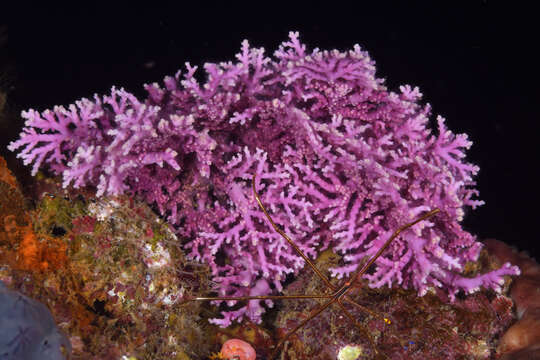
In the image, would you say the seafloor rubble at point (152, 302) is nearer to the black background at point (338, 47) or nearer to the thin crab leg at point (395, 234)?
the thin crab leg at point (395, 234)

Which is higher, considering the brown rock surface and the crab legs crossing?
the brown rock surface

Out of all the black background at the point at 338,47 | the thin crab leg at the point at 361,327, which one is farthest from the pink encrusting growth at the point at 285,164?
the black background at the point at 338,47

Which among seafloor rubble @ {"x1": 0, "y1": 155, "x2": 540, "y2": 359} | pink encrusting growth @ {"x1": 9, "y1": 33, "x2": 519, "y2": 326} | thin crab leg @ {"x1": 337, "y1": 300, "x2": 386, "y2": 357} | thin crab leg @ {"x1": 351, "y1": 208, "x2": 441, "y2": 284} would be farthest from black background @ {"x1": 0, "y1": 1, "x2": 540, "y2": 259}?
thin crab leg @ {"x1": 337, "y1": 300, "x2": 386, "y2": 357}

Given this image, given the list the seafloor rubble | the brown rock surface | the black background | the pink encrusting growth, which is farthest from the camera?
the black background

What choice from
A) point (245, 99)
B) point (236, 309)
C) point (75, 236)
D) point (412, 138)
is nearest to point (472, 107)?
point (412, 138)

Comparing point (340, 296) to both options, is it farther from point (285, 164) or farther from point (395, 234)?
point (285, 164)

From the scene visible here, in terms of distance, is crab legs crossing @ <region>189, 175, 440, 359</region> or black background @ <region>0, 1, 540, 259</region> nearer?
crab legs crossing @ <region>189, 175, 440, 359</region>

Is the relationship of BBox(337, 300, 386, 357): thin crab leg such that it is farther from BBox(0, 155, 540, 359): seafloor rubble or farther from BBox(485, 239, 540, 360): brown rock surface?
BBox(485, 239, 540, 360): brown rock surface
